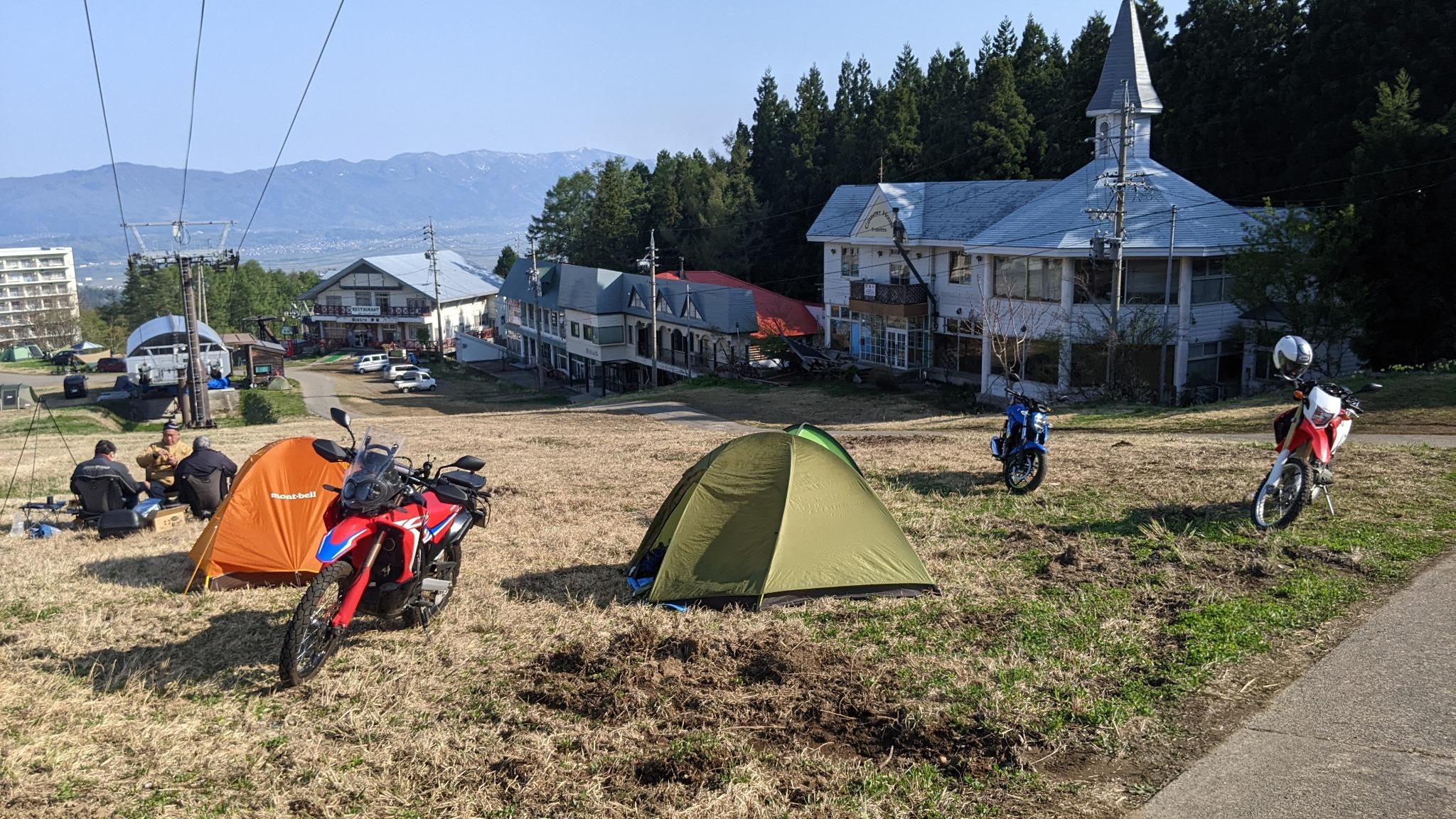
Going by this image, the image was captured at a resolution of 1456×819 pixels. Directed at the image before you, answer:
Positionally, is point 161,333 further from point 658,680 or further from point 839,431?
point 658,680

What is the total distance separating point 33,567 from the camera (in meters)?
10.5

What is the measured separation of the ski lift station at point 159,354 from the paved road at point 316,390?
16.0 feet

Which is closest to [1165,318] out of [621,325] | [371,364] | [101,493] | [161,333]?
[101,493]

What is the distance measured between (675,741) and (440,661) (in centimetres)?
218

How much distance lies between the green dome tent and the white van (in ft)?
208

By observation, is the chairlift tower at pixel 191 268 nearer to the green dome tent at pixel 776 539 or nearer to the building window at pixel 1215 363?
the green dome tent at pixel 776 539

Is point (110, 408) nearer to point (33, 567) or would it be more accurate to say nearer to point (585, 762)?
point (33, 567)

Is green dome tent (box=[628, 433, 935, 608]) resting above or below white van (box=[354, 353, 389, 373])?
above

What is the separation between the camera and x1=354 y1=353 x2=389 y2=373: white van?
224ft

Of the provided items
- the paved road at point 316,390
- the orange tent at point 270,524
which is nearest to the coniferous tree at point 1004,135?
the paved road at point 316,390

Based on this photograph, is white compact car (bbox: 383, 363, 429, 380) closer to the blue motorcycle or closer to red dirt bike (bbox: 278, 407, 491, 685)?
the blue motorcycle

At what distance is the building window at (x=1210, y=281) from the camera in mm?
30969

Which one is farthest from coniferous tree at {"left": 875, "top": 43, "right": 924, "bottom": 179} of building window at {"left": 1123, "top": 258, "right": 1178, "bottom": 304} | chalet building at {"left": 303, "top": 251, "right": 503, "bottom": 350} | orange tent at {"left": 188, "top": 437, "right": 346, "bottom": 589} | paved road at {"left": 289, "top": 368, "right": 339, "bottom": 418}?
orange tent at {"left": 188, "top": 437, "right": 346, "bottom": 589}

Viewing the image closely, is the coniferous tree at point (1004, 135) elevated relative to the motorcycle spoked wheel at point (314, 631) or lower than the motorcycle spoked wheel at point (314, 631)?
elevated
